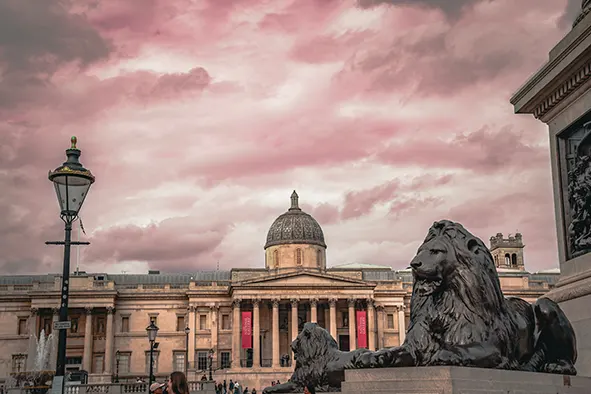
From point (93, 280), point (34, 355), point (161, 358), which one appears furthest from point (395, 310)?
point (34, 355)

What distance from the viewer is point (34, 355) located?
238ft

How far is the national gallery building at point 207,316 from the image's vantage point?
241 ft

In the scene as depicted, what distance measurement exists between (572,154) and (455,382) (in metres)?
5.75

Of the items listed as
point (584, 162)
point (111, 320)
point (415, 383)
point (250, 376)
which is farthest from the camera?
point (111, 320)

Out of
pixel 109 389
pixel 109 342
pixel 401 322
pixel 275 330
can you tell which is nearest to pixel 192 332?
pixel 109 342

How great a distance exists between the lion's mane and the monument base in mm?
212

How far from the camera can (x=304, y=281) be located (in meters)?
74.4

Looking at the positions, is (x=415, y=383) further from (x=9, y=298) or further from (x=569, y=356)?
(x=9, y=298)

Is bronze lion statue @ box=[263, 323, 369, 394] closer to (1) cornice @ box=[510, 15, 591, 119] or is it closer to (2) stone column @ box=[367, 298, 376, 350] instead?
(1) cornice @ box=[510, 15, 591, 119]

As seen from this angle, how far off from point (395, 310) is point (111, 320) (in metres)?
27.0

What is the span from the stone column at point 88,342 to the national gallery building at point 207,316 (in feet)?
0.30

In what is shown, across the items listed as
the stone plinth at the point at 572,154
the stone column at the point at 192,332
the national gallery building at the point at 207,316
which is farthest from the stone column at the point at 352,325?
the stone plinth at the point at 572,154

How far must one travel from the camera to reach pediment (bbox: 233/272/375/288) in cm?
7388

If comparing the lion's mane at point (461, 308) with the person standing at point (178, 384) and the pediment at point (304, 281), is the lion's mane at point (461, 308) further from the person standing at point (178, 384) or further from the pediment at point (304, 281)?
the pediment at point (304, 281)
